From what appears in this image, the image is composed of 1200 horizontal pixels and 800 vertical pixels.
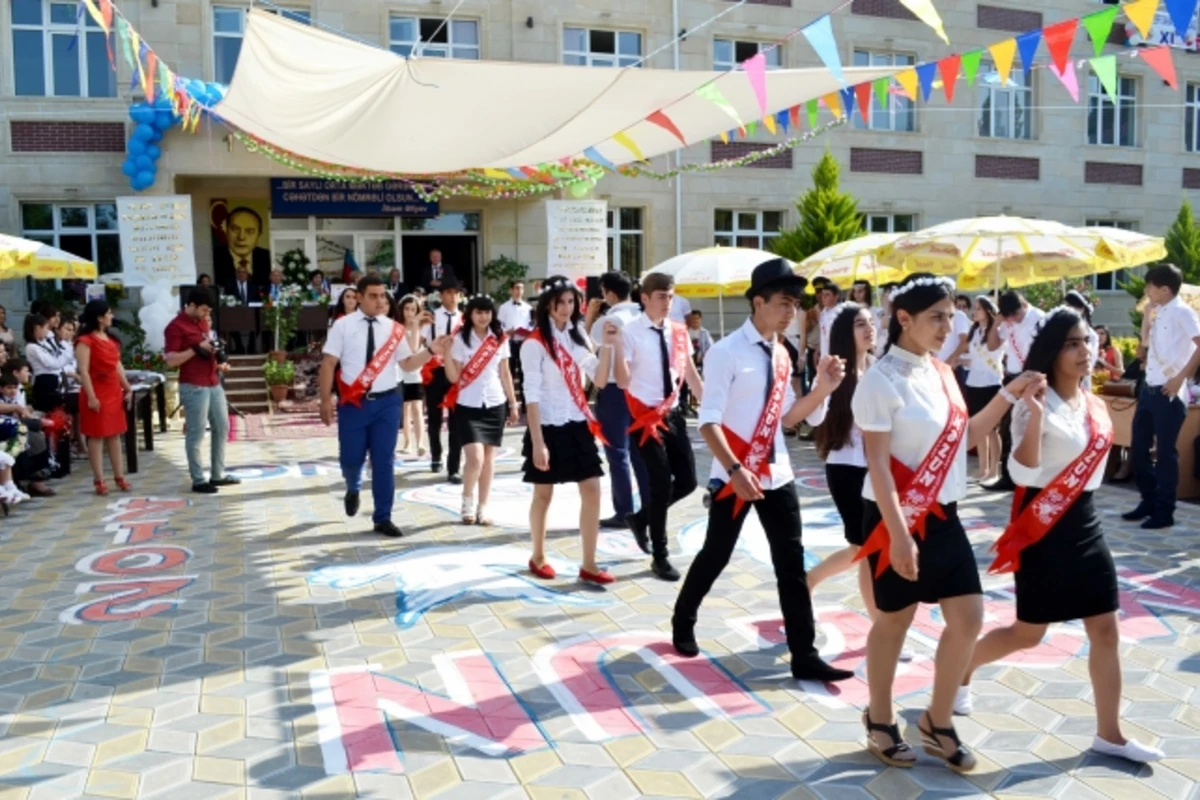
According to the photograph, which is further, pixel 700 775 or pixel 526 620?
pixel 526 620

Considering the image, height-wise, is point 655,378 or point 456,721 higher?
point 655,378

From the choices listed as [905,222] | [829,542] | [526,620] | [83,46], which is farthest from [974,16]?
[526,620]

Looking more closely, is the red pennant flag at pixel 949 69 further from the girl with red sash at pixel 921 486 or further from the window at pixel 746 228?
Answer: the window at pixel 746 228

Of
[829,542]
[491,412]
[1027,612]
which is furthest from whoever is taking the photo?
[491,412]

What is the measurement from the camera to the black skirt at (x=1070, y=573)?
338 centimetres

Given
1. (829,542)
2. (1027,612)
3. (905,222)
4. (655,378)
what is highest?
(905,222)

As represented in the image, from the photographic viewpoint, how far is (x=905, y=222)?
73.8 ft

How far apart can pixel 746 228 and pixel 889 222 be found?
3.35 meters

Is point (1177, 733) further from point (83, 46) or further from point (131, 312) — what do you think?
point (83, 46)

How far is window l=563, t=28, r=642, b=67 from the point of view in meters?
19.7

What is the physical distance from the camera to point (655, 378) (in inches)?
232

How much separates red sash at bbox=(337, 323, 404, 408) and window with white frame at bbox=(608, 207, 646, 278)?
1379 cm

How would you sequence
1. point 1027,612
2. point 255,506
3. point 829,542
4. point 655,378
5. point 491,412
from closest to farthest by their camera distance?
point 1027,612 < point 655,378 < point 829,542 < point 491,412 < point 255,506

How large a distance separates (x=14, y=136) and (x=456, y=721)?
16.7m
